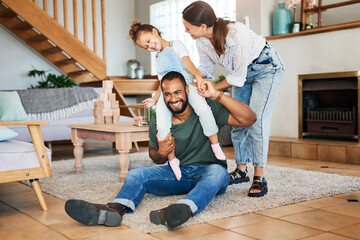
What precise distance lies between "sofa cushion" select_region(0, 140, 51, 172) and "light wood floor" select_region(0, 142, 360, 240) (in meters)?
0.26

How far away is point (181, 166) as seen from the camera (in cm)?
234

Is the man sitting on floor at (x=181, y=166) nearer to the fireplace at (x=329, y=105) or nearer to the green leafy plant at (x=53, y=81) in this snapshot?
the fireplace at (x=329, y=105)

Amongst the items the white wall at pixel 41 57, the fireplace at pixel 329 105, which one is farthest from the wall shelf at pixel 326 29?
the white wall at pixel 41 57

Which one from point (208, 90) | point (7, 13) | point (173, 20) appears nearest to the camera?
point (208, 90)

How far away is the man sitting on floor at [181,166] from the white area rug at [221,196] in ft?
0.27

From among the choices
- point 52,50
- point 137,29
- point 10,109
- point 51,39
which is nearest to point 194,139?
point 137,29

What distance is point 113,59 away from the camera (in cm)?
840

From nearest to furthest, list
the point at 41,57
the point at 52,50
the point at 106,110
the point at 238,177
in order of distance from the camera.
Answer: the point at 238,177 < the point at 106,110 < the point at 52,50 < the point at 41,57

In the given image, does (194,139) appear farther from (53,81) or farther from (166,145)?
(53,81)

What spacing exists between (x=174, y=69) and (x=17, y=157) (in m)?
1.08

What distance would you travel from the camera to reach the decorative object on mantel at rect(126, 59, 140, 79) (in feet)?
26.9

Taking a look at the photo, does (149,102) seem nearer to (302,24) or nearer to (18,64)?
(302,24)

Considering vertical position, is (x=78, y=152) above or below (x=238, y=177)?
above

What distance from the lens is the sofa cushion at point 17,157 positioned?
2.24 meters
